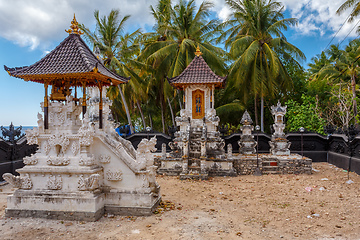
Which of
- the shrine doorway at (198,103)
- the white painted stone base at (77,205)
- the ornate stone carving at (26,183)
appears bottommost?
the white painted stone base at (77,205)

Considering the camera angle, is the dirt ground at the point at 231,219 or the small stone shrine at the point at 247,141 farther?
the small stone shrine at the point at 247,141

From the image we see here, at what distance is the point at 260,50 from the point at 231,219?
1743cm

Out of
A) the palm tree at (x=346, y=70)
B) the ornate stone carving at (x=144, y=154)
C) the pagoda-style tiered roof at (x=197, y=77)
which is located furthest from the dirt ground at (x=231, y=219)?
the palm tree at (x=346, y=70)

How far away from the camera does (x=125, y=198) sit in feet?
24.7

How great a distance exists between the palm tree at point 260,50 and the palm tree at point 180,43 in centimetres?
168

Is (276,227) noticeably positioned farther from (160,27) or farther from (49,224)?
(160,27)

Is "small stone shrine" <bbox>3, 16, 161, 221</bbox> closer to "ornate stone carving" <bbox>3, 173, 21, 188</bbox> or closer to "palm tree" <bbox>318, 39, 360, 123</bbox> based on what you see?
"ornate stone carving" <bbox>3, 173, 21, 188</bbox>

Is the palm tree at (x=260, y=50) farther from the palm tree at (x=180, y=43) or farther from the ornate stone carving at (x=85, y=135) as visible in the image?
the ornate stone carving at (x=85, y=135)

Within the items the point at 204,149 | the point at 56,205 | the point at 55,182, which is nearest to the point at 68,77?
the point at 55,182

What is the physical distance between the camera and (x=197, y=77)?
1438 cm

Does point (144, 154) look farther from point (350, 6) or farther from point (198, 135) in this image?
point (350, 6)

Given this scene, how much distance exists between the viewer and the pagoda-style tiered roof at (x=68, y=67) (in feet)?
24.3

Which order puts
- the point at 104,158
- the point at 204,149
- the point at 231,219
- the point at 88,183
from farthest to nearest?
the point at 204,149
the point at 104,158
the point at 231,219
the point at 88,183

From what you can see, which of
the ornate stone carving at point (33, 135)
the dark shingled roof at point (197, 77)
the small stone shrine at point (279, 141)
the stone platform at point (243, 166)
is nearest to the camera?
the ornate stone carving at point (33, 135)
